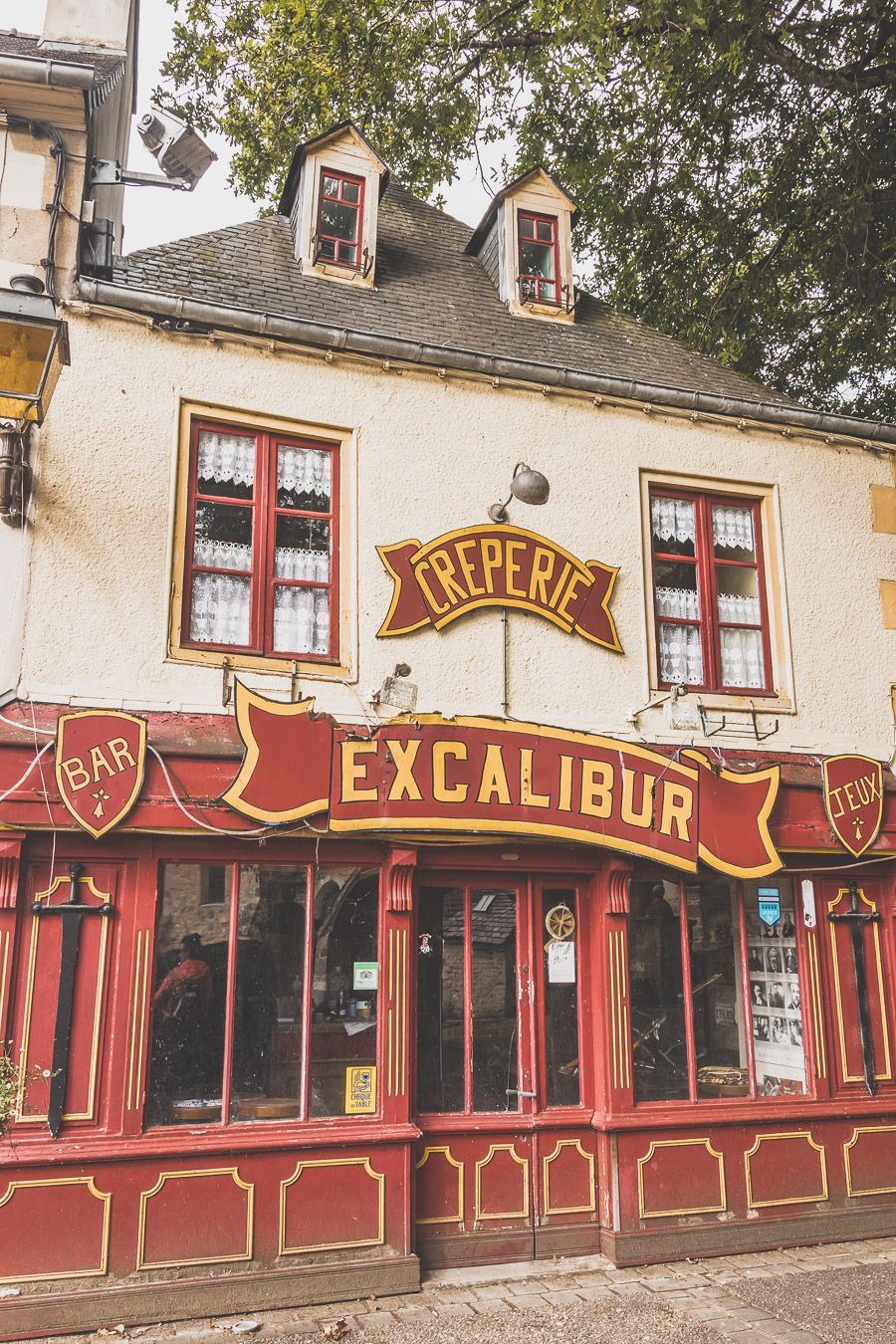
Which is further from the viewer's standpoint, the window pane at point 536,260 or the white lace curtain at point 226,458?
the window pane at point 536,260

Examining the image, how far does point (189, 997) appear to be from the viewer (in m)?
6.47

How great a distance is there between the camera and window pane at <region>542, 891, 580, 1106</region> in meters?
7.39

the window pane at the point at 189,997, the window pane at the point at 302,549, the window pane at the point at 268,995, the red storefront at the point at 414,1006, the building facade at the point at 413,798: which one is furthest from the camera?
the window pane at the point at 302,549

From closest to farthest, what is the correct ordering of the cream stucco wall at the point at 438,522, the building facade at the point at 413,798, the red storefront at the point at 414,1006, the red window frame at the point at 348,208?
1. the red storefront at the point at 414,1006
2. the building facade at the point at 413,798
3. the cream stucco wall at the point at 438,522
4. the red window frame at the point at 348,208

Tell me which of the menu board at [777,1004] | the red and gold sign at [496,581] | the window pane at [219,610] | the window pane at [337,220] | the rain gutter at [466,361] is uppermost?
the window pane at [337,220]

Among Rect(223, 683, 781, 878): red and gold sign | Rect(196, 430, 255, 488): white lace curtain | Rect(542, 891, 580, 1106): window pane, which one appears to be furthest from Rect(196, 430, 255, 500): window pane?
Rect(542, 891, 580, 1106): window pane

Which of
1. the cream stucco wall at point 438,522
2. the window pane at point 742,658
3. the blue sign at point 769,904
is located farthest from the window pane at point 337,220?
the blue sign at point 769,904

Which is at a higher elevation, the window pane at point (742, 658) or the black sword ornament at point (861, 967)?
the window pane at point (742, 658)

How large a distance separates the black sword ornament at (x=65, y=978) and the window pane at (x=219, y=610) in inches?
68.3

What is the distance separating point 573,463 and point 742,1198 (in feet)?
18.5

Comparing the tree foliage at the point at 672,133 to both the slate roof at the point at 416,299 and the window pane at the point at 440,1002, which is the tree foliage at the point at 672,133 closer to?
the slate roof at the point at 416,299

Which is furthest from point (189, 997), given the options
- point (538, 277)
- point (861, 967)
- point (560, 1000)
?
point (538, 277)

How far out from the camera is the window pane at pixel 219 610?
7012 mm

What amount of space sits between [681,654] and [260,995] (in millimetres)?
4163
